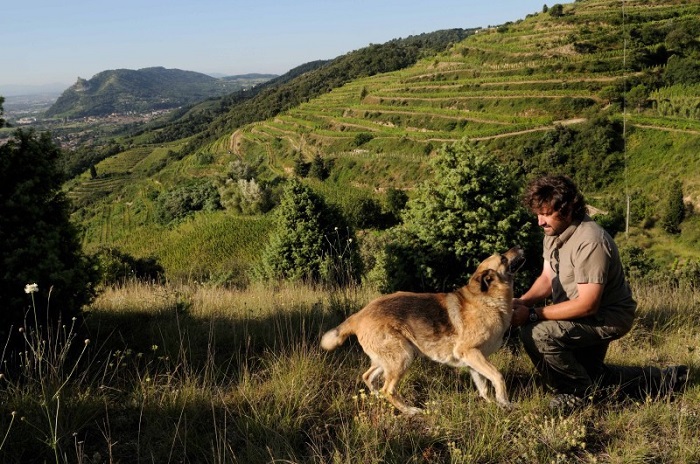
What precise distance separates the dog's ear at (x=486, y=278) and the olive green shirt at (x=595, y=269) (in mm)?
582

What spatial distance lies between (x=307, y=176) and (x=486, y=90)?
29279mm

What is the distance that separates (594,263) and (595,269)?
0.14 feet

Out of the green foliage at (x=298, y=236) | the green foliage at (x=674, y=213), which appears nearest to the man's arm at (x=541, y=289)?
the green foliage at (x=298, y=236)

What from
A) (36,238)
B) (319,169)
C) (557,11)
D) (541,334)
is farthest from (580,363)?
(557,11)

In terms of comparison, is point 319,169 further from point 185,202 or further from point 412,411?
point 412,411

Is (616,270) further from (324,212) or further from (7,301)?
(324,212)

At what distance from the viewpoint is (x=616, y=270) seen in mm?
3383

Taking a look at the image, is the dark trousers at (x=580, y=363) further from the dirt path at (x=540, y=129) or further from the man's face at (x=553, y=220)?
the dirt path at (x=540, y=129)

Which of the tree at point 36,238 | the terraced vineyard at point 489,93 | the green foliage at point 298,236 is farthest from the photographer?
the terraced vineyard at point 489,93

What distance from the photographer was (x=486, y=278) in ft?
11.6

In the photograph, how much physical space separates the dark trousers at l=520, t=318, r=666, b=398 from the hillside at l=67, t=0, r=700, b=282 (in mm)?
34097

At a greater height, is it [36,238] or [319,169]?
→ [36,238]

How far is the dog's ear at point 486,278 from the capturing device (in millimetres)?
3505

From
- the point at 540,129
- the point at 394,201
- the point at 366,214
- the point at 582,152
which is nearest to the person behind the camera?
the point at 366,214
